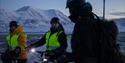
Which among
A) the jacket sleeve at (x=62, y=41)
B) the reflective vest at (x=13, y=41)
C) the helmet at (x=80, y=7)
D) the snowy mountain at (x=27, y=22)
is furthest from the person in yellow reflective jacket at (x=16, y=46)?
the helmet at (x=80, y=7)

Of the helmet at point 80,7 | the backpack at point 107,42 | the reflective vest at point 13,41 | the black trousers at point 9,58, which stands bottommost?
the black trousers at point 9,58

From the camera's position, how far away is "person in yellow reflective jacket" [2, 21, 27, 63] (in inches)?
292

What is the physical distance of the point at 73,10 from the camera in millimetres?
3430

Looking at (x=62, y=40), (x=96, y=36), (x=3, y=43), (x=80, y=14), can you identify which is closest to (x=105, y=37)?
(x=96, y=36)

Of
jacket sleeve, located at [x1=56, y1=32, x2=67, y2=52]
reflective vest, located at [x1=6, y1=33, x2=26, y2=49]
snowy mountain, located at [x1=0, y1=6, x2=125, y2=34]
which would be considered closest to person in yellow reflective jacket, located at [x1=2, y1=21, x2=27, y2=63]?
reflective vest, located at [x1=6, y1=33, x2=26, y2=49]

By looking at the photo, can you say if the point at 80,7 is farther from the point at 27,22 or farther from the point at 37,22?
the point at 37,22

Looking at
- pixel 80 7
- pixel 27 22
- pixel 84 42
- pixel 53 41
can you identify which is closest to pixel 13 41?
pixel 53 41

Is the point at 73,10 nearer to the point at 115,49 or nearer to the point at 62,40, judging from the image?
the point at 115,49

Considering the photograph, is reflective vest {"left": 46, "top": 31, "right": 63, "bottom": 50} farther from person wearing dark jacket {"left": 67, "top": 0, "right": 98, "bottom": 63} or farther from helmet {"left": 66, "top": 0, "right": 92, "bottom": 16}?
Result: person wearing dark jacket {"left": 67, "top": 0, "right": 98, "bottom": 63}

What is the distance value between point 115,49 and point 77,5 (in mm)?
485

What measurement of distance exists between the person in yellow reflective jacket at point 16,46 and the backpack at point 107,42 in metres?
4.09

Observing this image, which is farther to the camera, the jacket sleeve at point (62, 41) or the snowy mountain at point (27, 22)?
the snowy mountain at point (27, 22)

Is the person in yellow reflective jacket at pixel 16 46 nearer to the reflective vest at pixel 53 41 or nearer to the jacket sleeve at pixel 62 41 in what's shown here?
the reflective vest at pixel 53 41

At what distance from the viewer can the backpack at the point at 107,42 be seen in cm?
322
